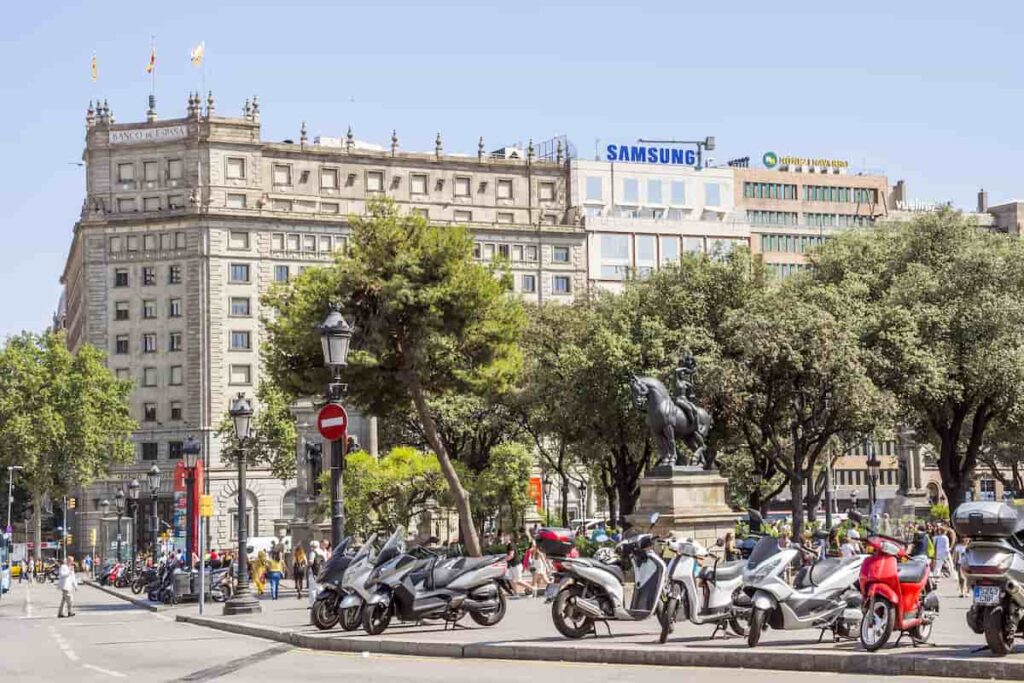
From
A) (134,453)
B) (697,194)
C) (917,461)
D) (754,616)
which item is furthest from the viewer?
(697,194)

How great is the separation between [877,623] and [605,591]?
441cm

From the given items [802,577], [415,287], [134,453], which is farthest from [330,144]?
[802,577]

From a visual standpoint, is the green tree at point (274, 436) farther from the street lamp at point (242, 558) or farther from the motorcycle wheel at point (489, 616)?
the motorcycle wheel at point (489, 616)

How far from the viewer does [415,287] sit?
38.8 metres

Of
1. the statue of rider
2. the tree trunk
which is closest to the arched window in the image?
the tree trunk

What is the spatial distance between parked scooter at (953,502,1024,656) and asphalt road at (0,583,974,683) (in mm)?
1517

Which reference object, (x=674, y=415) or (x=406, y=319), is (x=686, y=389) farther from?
(x=406, y=319)

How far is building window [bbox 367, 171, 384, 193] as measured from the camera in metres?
111

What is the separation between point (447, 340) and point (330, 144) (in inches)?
2972

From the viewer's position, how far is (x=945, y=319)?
49.4m

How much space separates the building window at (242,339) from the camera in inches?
4097

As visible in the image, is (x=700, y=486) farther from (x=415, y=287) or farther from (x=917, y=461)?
(x=917, y=461)

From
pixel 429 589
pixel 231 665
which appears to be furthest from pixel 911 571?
pixel 231 665

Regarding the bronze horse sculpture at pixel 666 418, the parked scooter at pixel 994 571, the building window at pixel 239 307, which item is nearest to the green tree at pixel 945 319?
the bronze horse sculpture at pixel 666 418
